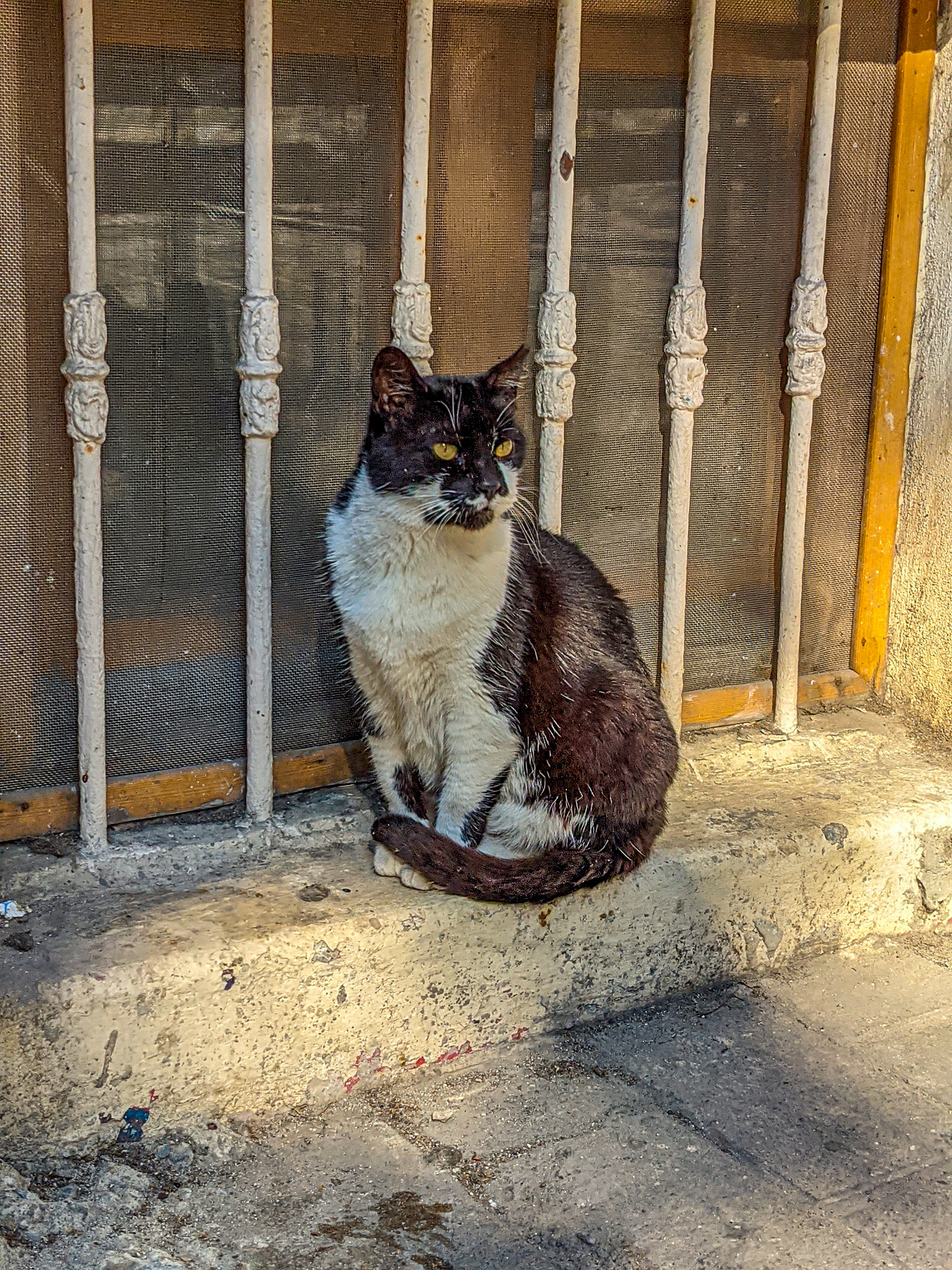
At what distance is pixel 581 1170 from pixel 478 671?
0.97 m

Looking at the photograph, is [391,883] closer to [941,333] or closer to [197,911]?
[197,911]

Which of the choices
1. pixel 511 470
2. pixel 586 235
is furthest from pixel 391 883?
pixel 586 235

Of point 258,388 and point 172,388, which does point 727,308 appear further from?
point 172,388

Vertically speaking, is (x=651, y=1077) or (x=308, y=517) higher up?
(x=308, y=517)

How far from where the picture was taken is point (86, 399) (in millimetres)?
2699

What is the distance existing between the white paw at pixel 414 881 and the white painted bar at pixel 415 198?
1.11 metres

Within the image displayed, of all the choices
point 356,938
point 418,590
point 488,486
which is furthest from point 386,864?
point 488,486

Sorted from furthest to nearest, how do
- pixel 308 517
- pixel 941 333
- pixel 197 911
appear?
pixel 941 333
pixel 308 517
pixel 197 911

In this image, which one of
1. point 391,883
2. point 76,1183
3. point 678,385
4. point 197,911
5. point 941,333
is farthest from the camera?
point 941,333

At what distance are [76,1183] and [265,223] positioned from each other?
1869mm

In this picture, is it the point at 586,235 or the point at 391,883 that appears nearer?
the point at 391,883

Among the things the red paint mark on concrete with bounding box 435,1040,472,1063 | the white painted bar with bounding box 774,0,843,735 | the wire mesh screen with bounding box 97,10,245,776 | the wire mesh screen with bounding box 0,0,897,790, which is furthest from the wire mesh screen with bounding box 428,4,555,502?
the red paint mark on concrete with bounding box 435,1040,472,1063

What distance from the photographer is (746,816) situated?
3.30 meters

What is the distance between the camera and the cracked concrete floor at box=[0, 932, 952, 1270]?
7.50 ft
